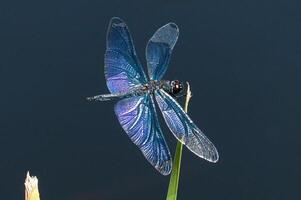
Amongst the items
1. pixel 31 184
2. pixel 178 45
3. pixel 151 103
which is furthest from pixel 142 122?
pixel 178 45

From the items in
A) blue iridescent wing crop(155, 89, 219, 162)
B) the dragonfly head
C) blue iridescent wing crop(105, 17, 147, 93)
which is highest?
blue iridescent wing crop(105, 17, 147, 93)

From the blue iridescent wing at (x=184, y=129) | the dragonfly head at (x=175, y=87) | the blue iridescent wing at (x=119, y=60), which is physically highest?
the blue iridescent wing at (x=119, y=60)

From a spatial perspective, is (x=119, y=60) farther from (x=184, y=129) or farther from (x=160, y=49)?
(x=184, y=129)

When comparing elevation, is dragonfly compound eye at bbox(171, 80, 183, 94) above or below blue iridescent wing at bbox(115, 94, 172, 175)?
above

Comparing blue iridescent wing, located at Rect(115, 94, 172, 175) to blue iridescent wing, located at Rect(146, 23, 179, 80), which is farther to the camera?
blue iridescent wing, located at Rect(146, 23, 179, 80)

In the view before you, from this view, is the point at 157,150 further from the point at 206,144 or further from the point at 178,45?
the point at 178,45

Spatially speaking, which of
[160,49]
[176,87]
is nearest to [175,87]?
[176,87]
